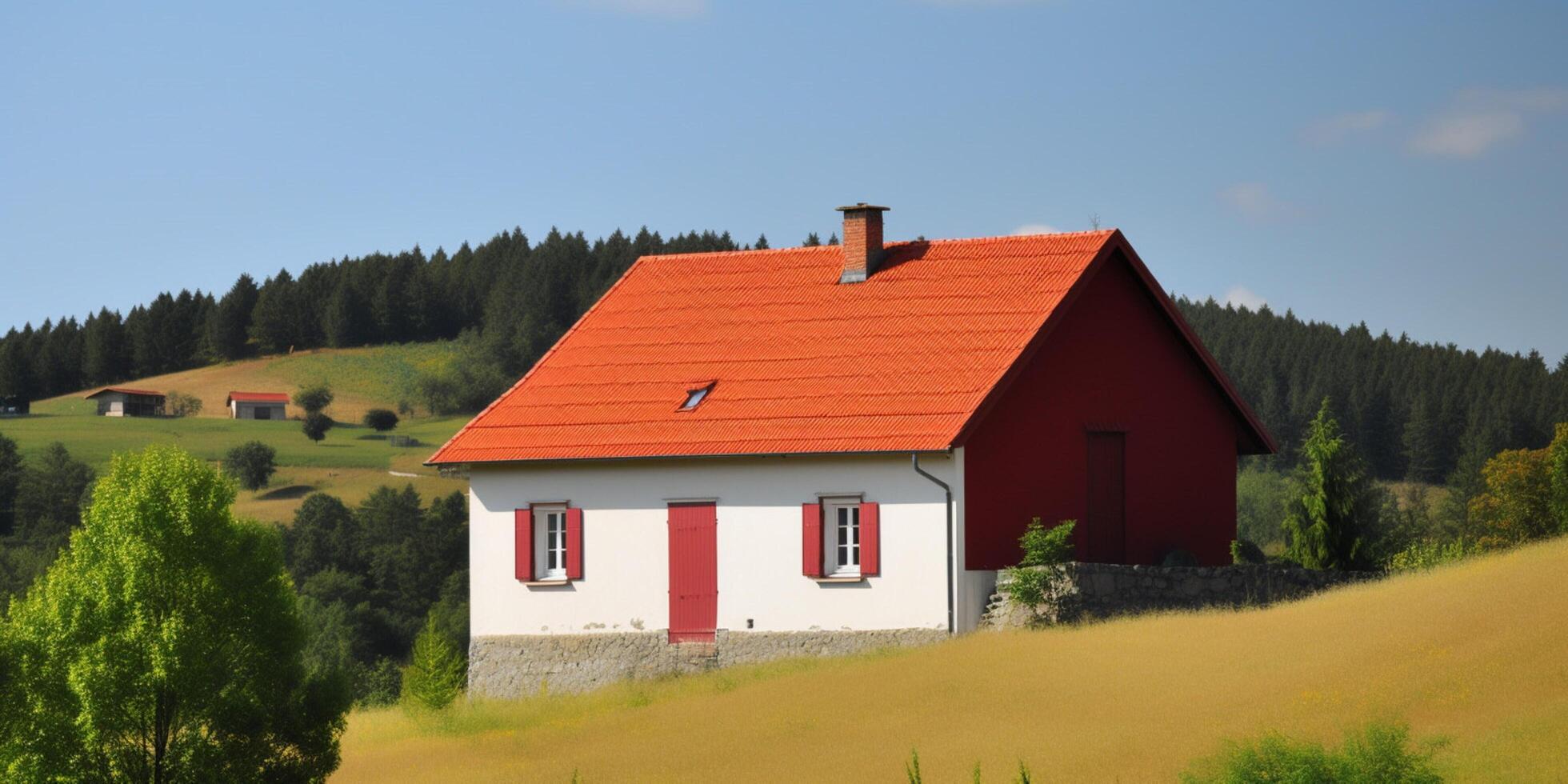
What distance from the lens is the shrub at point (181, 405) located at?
12975 cm

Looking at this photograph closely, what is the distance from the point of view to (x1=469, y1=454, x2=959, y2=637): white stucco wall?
29.1m

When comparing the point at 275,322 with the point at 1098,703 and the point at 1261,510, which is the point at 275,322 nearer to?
the point at 1261,510

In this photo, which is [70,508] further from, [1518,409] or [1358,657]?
[1358,657]

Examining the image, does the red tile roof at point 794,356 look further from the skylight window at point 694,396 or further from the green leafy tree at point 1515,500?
the green leafy tree at point 1515,500

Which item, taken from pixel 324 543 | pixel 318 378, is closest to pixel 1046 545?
pixel 324 543

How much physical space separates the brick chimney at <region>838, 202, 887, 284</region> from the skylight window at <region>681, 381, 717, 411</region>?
11.1ft

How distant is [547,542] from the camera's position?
105 feet

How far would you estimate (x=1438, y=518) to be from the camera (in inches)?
3511

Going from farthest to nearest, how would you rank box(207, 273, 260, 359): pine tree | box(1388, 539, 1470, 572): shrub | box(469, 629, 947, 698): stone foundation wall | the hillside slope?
box(207, 273, 260, 359): pine tree, the hillside slope, box(1388, 539, 1470, 572): shrub, box(469, 629, 947, 698): stone foundation wall

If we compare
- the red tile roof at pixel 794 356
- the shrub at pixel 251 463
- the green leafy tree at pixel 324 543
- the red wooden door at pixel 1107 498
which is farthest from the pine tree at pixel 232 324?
the red wooden door at pixel 1107 498

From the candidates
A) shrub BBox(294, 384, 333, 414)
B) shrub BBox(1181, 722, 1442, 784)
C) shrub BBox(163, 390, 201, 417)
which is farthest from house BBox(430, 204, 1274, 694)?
shrub BBox(163, 390, 201, 417)

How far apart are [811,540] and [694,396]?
3.58 meters

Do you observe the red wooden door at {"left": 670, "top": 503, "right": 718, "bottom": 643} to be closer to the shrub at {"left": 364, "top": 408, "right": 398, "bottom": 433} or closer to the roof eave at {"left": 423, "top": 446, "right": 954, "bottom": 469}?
the roof eave at {"left": 423, "top": 446, "right": 954, "bottom": 469}

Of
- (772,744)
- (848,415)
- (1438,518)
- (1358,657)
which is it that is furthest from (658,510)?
(1438,518)
